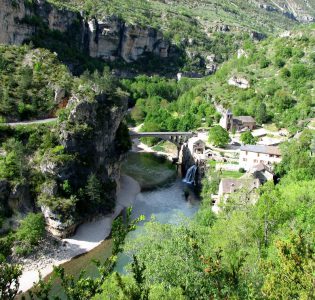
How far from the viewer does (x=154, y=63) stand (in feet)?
472

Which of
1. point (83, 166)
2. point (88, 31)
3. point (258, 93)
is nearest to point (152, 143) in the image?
point (258, 93)

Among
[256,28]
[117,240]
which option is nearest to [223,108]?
[117,240]

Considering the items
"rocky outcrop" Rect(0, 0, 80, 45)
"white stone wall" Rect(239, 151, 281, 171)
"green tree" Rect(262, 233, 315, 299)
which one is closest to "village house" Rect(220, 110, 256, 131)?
"white stone wall" Rect(239, 151, 281, 171)

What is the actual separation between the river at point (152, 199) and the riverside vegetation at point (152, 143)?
154 inches

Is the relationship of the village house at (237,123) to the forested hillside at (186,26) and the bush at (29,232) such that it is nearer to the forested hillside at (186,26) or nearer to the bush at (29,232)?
the bush at (29,232)

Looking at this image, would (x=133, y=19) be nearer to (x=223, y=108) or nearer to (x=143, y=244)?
(x=223, y=108)

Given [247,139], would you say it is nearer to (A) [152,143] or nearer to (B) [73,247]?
(A) [152,143]

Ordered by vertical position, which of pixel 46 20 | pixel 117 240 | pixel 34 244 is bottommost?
pixel 34 244

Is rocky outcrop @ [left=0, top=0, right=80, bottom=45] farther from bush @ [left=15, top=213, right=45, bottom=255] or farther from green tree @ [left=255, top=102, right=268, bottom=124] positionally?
bush @ [left=15, top=213, right=45, bottom=255]

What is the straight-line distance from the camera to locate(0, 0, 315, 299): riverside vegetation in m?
13.8

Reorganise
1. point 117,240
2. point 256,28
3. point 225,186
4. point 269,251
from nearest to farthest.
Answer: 1. point 117,240
2. point 269,251
3. point 225,186
4. point 256,28

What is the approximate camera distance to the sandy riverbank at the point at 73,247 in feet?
119

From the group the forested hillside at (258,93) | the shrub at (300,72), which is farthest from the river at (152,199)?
the shrub at (300,72)

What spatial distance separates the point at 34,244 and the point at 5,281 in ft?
106
